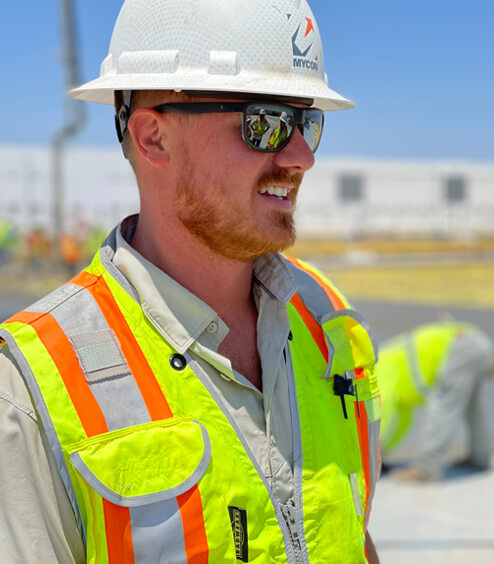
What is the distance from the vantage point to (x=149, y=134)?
1.76 m

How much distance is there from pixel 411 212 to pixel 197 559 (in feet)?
144

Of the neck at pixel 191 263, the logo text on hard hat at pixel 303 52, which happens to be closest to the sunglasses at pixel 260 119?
the logo text on hard hat at pixel 303 52

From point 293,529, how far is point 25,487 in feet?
1.91

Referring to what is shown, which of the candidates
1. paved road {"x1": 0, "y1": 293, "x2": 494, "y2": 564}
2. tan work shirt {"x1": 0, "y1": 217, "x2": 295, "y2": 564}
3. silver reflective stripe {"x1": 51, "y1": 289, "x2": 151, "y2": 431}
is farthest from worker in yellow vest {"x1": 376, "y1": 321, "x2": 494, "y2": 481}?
silver reflective stripe {"x1": 51, "y1": 289, "x2": 151, "y2": 431}

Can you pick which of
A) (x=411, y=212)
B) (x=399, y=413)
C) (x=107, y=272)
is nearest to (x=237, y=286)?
(x=107, y=272)

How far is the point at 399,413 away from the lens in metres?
5.89

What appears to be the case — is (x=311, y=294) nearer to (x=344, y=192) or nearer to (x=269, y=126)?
(x=269, y=126)

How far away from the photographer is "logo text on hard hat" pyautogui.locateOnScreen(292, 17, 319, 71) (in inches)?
70.4

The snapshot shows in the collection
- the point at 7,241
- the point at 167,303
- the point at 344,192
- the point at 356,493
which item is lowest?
the point at 344,192

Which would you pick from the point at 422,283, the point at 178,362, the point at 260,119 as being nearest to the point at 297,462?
the point at 178,362

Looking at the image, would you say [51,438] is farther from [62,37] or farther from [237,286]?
[62,37]

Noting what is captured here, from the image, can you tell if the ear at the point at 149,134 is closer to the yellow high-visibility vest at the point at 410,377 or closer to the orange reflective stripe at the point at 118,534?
the orange reflective stripe at the point at 118,534

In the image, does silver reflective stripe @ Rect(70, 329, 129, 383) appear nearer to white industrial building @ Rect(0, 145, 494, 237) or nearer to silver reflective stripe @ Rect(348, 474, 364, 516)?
silver reflective stripe @ Rect(348, 474, 364, 516)

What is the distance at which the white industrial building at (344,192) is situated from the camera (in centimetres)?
3528
